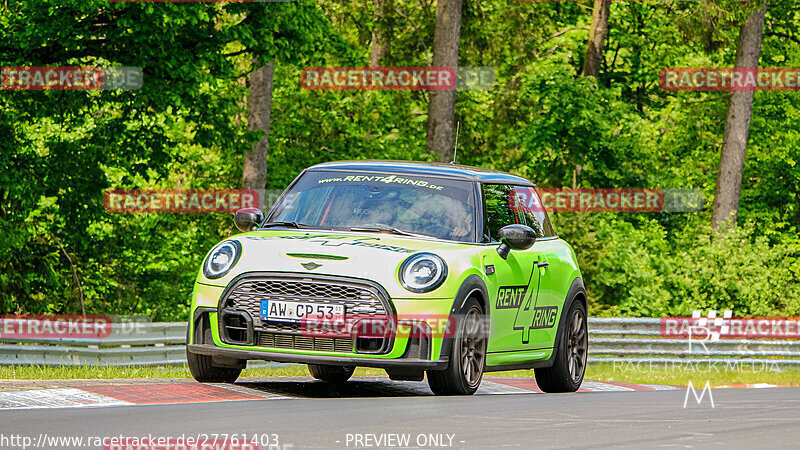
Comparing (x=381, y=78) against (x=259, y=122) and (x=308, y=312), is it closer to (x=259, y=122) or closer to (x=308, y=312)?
(x=259, y=122)

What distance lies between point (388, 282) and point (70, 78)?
15.5 metres

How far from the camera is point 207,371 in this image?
10.9 m

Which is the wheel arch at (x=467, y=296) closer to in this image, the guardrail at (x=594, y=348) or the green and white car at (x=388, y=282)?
the green and white car at (x=388, y=282)

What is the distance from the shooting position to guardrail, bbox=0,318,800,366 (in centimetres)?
1880

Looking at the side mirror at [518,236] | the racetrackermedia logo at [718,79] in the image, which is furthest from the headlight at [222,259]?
the racetrackermedia logo at [718,79]

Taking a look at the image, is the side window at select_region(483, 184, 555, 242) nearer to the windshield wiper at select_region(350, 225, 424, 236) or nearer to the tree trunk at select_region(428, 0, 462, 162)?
the windshield wiper at select_region(350, 225, 424, 236)

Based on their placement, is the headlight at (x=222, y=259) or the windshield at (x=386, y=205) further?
the windshield at (x=386, y=205)

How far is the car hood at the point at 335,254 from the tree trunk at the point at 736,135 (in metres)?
26.3

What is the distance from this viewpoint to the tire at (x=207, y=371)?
1078 cm

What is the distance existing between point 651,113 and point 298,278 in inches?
1264

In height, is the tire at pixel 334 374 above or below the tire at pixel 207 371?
below

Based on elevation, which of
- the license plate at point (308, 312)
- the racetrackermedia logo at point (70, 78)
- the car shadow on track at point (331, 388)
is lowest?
the car shadow on track at point (331, 388)

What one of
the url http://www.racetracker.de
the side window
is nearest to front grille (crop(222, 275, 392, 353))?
the side window

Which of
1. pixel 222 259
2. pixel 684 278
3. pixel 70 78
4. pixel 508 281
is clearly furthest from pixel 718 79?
pixel 222 259
